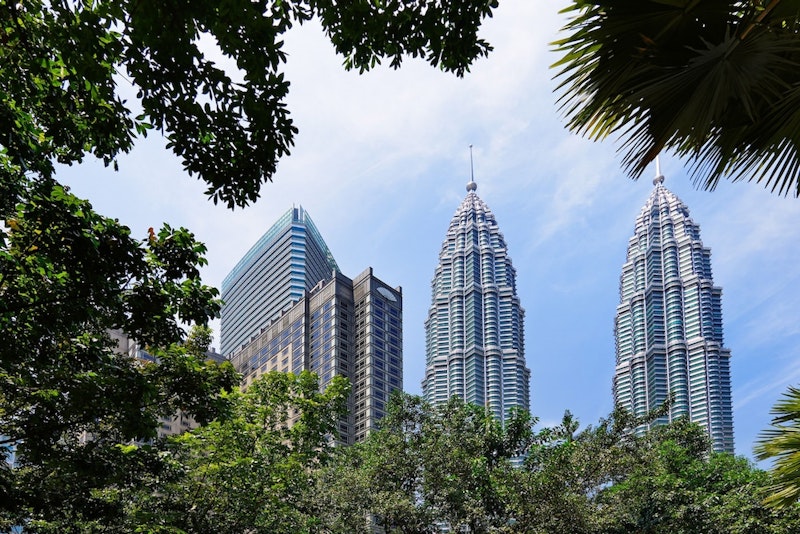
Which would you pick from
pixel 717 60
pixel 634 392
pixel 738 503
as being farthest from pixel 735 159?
pixel 634 392

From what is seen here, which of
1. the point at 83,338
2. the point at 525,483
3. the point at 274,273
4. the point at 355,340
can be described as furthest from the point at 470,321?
the point at 83,338

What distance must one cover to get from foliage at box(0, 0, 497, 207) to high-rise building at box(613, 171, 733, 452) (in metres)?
127

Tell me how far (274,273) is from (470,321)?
147ft

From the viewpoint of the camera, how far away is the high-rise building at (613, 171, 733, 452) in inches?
5059

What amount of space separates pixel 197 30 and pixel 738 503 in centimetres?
1936

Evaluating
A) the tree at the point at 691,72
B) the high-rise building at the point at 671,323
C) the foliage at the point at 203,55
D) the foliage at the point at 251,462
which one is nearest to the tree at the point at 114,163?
the foliage at the point at 203,55

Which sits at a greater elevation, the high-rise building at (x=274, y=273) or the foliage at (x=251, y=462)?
the high-rise building at (x=274, y=273)

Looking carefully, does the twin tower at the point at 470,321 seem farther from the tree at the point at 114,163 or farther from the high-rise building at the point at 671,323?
the tree at the point at 114,163

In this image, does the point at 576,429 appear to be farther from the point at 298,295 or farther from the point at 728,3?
the point at 298,295

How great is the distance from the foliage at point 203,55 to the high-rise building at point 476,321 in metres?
149

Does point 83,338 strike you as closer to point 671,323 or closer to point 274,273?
point 671,323

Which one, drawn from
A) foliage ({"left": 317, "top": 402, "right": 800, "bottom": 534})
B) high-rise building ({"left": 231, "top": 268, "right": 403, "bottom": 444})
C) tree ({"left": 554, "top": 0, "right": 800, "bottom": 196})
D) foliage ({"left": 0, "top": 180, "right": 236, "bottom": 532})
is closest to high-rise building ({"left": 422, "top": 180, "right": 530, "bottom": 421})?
high-rise building ({"left": 231, "top": 268, "right": 403, "bottom": 444})

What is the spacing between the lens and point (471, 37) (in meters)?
5.20

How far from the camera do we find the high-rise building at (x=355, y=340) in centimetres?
11300
